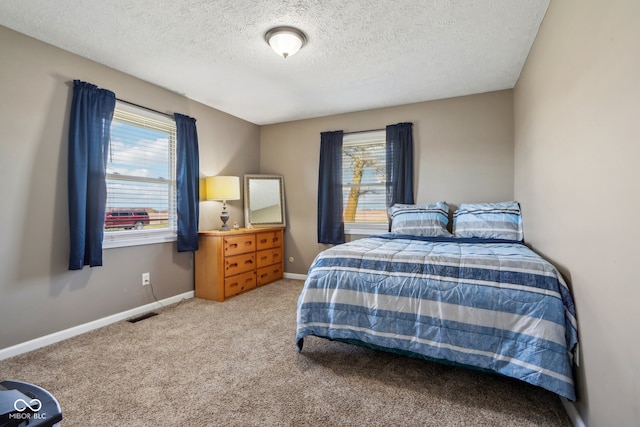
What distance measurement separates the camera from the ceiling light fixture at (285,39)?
2180 mm

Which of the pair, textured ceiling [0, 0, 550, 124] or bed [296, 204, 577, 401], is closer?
bed [296, 204, 577, 401]

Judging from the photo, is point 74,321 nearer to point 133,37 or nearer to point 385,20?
point 133,37

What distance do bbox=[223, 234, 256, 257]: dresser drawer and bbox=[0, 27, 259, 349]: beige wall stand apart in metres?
0.87

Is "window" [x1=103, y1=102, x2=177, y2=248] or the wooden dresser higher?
"window" [x1=103, y1=102, x2=177, y2=248]

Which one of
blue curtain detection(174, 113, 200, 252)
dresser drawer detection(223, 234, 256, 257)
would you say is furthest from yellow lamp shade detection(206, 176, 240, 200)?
dresser drawer detection(223, 234, 256, 257)

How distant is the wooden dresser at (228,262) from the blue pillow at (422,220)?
1.74 meters

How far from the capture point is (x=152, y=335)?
2461 mm

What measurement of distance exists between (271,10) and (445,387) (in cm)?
256

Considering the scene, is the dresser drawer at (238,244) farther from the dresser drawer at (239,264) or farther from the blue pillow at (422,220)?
the blue pillow at (422,220)

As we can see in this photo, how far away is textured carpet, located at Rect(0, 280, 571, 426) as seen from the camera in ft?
4.85

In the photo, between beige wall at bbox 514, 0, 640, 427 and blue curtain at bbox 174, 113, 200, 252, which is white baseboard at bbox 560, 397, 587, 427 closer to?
beige wall at bbox 514, 0, 640, 427

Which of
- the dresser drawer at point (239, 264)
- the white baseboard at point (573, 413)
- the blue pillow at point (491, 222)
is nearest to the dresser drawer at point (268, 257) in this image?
the dresser drawer at point (239, 264)

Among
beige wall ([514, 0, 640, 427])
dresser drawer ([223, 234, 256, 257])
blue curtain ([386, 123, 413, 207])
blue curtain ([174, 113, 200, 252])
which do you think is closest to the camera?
beige wall ([514, 0, 640, 427])

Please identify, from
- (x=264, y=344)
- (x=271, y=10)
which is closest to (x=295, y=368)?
(x=264, y=344)
